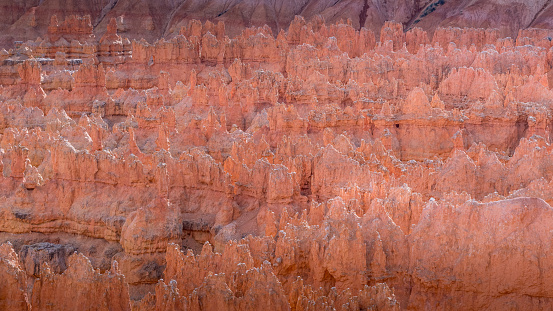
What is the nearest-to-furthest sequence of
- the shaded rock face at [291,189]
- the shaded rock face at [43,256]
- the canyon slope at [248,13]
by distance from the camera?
the shaded rock face at [291,189], the shaded rock face at [43,256], the canyon slope at [248,13]

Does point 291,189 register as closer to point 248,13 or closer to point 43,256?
point 43,256

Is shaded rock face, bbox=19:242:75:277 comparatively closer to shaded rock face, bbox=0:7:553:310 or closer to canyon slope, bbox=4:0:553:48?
shaded rock face, bbox=0:7:553:310

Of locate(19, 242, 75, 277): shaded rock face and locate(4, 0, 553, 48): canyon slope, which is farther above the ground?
locate(4, 0, 553, 48): canyon slope

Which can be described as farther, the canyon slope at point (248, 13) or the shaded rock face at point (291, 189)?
the canyon slope at point (248, 13)

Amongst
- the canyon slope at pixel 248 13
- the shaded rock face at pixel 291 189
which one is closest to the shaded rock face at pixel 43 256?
the shaded rock face at pixel 291 189

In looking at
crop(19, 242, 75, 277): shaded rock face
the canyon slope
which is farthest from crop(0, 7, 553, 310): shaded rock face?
the canyon slope

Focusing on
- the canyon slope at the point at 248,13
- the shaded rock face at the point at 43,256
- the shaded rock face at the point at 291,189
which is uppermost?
the canyon slope at the point at 248,13

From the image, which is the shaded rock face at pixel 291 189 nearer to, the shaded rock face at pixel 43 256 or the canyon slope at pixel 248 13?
the shaded rock face at pixel 43 256

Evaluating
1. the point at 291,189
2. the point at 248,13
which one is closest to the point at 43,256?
the point at 291,189
